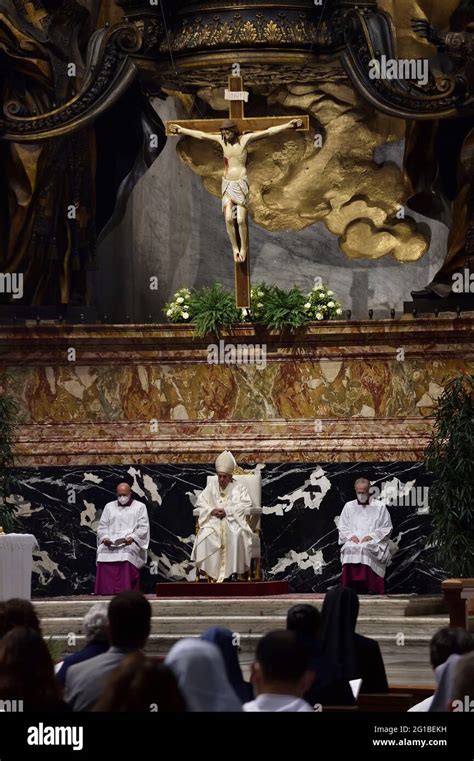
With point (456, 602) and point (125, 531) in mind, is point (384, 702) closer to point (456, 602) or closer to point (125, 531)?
point (456, 602)

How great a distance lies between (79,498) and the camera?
60.3 ft

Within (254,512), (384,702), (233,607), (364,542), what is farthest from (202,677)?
(364,542)

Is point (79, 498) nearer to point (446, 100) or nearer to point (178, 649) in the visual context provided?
point (446, 100)

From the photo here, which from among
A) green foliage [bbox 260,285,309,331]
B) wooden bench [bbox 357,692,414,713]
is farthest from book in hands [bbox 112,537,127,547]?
wooden bench [bbox 357,692,414,713]

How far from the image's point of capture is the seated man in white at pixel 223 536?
17.0 m

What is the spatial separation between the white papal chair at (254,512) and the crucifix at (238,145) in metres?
2.01

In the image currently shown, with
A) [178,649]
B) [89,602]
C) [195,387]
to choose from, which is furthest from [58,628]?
[178,649]

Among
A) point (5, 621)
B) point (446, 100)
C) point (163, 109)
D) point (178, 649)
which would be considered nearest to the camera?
point (178, 649)

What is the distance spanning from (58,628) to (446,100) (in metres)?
6.98

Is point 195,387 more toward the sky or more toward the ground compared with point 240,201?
more toward the ground

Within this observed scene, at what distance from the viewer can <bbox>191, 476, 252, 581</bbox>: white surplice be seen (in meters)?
17.0

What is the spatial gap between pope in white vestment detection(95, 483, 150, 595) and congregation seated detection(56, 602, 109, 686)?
31.5 ft

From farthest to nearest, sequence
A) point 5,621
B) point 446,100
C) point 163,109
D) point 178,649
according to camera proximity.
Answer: point 163,109 < point 446,100 < point 5,621 < point 178,649

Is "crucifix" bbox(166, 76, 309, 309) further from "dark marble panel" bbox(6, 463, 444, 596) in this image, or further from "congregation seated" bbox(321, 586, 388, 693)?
"congregation seated" bbox(321, 586, 388, 693)
